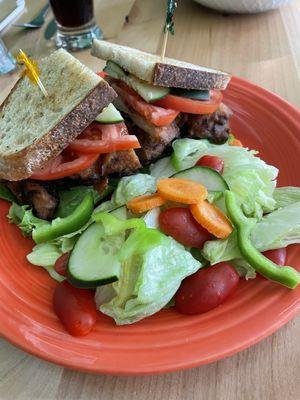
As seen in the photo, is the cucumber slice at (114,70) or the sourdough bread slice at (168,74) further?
the cucumber slice at (114,70)

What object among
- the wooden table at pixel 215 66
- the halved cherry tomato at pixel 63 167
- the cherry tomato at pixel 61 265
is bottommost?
the wooden table at pixel 215 66

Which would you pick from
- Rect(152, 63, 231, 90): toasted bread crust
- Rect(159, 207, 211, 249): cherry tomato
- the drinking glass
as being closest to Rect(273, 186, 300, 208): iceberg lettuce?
Rect(159, 207, 211, 249): cherry tomato

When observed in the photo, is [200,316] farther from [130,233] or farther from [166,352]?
[130,233]

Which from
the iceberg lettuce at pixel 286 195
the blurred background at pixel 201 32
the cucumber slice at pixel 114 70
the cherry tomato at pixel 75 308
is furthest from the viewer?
the blurred background at pixel 201 32

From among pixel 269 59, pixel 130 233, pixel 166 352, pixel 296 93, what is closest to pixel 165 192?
pixel 130 233

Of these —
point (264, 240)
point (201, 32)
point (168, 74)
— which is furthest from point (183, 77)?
point (201, 32)

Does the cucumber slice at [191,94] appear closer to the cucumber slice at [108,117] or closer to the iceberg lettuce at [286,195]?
the cucumber slice at [108,117]

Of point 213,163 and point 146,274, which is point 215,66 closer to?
point 213,163

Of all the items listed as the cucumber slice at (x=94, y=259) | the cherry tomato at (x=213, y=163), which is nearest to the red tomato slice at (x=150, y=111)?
the cherry tomato at (x=213, y=163)
